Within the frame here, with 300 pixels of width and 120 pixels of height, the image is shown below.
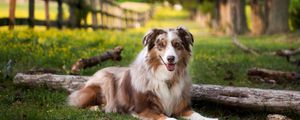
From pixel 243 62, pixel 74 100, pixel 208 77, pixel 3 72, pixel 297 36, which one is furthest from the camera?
pixel 297 36

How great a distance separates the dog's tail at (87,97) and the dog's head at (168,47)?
50.9 inches

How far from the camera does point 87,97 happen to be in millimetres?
9266

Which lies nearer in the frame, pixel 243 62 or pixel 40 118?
pixel 40 118

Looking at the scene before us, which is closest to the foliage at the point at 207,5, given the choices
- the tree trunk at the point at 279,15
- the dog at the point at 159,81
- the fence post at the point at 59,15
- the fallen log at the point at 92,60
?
the tree trunk at the point at 279,15

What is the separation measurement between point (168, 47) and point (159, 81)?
21.8 inches

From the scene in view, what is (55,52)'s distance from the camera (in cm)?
1416

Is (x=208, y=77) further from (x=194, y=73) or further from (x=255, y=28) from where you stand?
(x=255, y=28)

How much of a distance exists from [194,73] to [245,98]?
153 inches

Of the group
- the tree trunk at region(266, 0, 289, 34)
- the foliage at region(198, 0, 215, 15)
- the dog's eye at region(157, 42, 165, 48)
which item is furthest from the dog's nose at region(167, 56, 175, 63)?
the foliage at region(198, 0, 215, 15)

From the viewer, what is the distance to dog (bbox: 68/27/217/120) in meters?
8.22

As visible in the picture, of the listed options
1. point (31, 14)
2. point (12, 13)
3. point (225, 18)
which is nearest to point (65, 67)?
point (12, 13)

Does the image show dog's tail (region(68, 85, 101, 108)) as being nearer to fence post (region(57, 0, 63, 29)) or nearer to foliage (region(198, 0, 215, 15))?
fence post (region(57, 0, 63, 29))

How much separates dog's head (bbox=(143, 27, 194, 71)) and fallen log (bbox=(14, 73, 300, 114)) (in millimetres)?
1280

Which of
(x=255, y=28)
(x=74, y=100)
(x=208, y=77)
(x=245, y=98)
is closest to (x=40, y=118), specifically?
(x=74, y=100)
